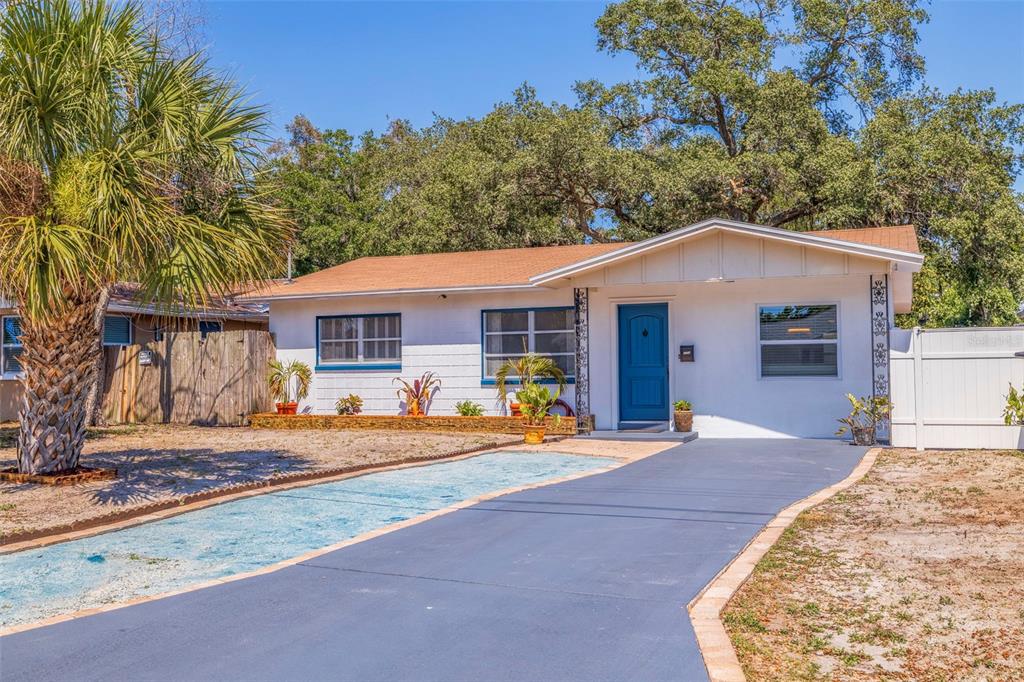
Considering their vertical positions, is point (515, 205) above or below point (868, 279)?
above

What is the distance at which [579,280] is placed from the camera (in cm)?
1570

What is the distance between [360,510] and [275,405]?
10.6 meters

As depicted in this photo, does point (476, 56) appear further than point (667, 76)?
No

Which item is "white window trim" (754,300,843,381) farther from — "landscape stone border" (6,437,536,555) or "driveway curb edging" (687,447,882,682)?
"driveway curb edging" (687,447,882,682)

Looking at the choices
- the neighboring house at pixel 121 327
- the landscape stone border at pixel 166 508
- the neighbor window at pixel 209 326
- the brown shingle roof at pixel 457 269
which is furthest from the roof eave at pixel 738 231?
the neighbor window at pixel 209 326

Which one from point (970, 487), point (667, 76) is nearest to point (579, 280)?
point (970, 487)

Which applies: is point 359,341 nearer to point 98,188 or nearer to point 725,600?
point 98,188

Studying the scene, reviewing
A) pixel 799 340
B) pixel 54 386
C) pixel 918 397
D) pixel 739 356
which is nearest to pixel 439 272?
pixel 739 356

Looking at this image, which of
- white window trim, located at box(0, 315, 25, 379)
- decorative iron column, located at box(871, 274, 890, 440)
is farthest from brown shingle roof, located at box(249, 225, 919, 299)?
white window trim, located at box(0, 315, 25, 379)

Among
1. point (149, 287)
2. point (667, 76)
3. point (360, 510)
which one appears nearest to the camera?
point (360, 510)

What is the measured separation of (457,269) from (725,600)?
14.2 metres

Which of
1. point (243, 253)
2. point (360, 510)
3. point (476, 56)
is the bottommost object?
point (360, 510)

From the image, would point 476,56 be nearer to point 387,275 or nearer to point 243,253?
point 387,275

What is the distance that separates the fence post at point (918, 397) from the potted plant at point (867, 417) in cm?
39
